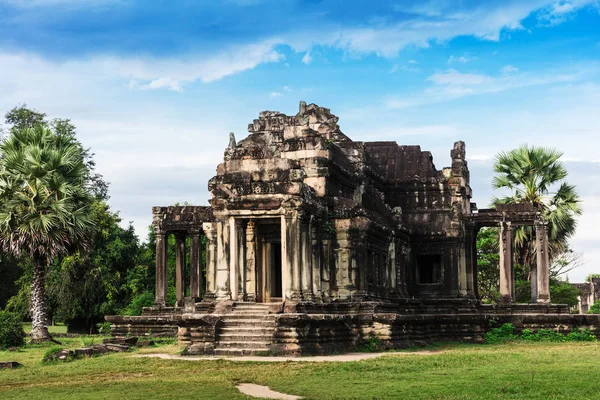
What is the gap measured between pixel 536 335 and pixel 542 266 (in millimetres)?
3736

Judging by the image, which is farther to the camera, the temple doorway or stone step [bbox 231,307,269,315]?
the temple doorway

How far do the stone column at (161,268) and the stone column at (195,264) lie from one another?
1.11m

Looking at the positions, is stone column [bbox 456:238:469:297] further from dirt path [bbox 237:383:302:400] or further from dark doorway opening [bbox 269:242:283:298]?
dirt path [bbox 237:383:302:400]

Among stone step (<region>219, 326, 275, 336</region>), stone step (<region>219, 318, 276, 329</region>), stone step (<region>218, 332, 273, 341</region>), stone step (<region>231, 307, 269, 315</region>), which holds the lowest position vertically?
stone step (<region>218, 332, 273, 341</region>)

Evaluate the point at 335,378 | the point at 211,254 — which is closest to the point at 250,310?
the point at 211,254

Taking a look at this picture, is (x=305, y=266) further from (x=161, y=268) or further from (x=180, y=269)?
(x=180, y=269)

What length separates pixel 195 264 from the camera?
3688 centimetres

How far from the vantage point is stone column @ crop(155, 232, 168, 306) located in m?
35.9

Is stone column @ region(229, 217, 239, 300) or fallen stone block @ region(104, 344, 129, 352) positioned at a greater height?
stone column @ region(229, 217, 239, 300)

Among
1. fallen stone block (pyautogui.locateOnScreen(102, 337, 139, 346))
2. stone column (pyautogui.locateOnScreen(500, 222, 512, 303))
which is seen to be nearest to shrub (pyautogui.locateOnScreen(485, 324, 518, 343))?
stone column (pyautogui.locateOnScreen(500, 222, 512, 303))

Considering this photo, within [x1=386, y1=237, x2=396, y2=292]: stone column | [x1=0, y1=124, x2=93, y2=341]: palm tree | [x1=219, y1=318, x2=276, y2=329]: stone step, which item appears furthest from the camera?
[x1=0, y1=124, x2=93, y2=341]: palm tree

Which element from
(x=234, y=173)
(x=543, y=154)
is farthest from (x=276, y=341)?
(x=543, y=154)

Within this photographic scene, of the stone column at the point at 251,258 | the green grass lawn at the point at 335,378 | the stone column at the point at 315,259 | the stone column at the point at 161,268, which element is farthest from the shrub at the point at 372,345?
the stone column at the point at 161,268

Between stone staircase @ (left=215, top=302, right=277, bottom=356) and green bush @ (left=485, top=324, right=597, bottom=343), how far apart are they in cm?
1046
